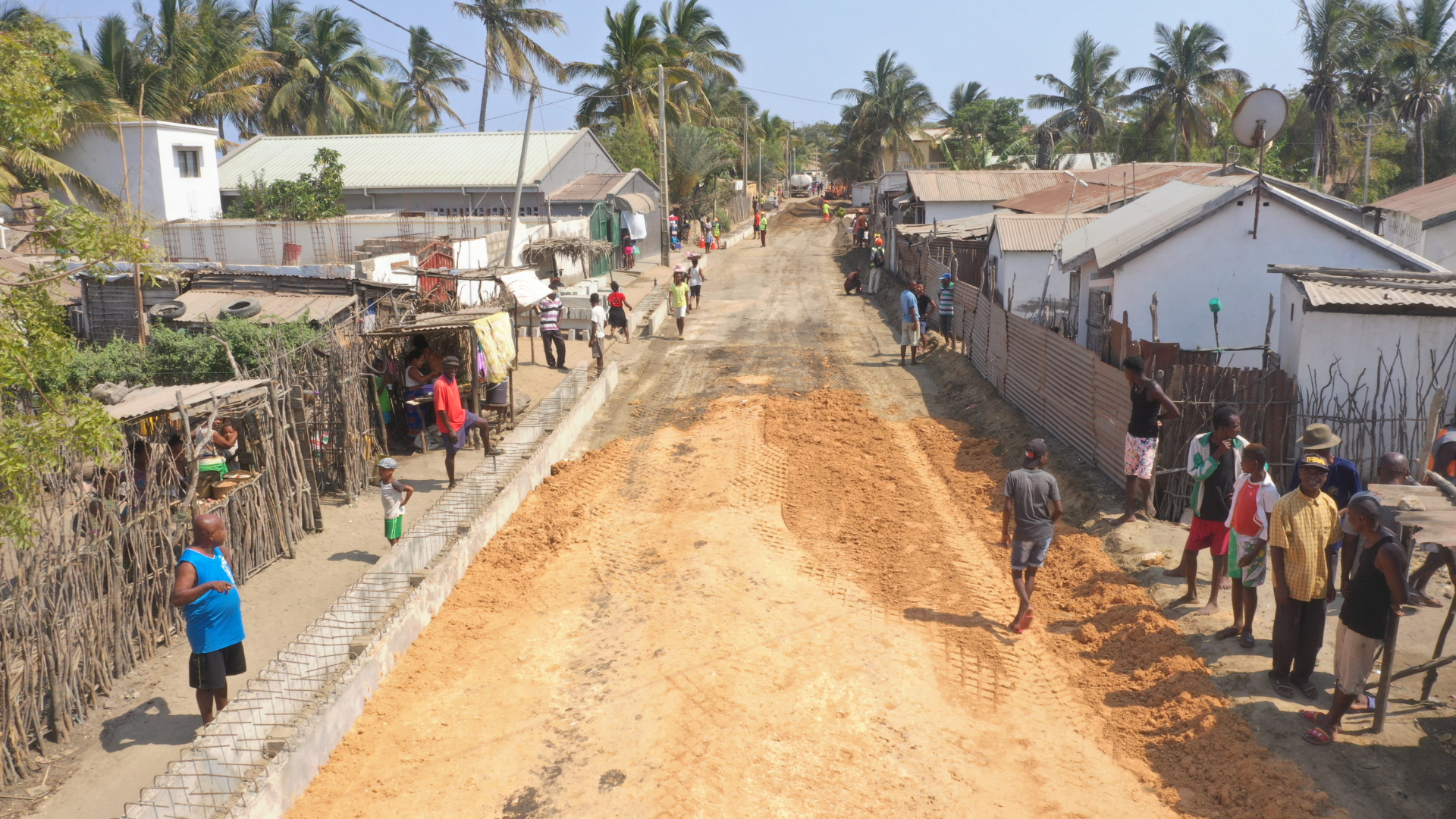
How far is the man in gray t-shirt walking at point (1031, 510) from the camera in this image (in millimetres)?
7965

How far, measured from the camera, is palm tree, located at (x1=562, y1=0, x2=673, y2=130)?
42.0 m

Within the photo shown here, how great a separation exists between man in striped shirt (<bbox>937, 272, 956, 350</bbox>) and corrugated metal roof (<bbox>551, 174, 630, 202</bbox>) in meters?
16.1

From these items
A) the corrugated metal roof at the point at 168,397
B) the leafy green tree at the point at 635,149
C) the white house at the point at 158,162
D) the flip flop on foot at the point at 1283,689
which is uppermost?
the leafy green tree at the point at 635,149

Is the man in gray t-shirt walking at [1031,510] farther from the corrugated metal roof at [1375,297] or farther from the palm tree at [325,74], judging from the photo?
the palm tree at [325,74]

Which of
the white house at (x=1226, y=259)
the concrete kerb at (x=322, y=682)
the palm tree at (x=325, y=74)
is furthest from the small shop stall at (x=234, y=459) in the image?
the palm tree at (x=325, y=74)

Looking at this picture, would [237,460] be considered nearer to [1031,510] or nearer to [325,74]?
[1031,510]

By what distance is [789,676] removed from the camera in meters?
7.41

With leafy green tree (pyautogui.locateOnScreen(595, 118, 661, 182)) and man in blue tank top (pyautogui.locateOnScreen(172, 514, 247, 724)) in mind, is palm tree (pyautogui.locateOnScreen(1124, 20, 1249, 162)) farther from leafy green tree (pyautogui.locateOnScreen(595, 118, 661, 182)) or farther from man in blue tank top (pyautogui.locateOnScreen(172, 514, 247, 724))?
man in blue tank top (pyautogui.locateOnScreen(172, 514, 247, 724))

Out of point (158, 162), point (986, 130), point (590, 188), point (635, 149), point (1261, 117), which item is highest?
point (986, 130)

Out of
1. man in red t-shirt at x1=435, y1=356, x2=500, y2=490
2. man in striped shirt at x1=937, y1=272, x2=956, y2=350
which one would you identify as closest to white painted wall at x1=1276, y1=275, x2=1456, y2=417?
man in red t-shirt at x1=435, y1=356, x2=500, y2=490

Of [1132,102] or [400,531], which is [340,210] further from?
[1132,102]

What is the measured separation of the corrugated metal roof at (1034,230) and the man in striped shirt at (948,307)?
1371 millimetres

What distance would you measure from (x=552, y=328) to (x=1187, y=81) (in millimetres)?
42741

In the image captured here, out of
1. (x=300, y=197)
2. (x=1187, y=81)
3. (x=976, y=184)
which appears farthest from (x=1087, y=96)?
(x=300, y=197)
